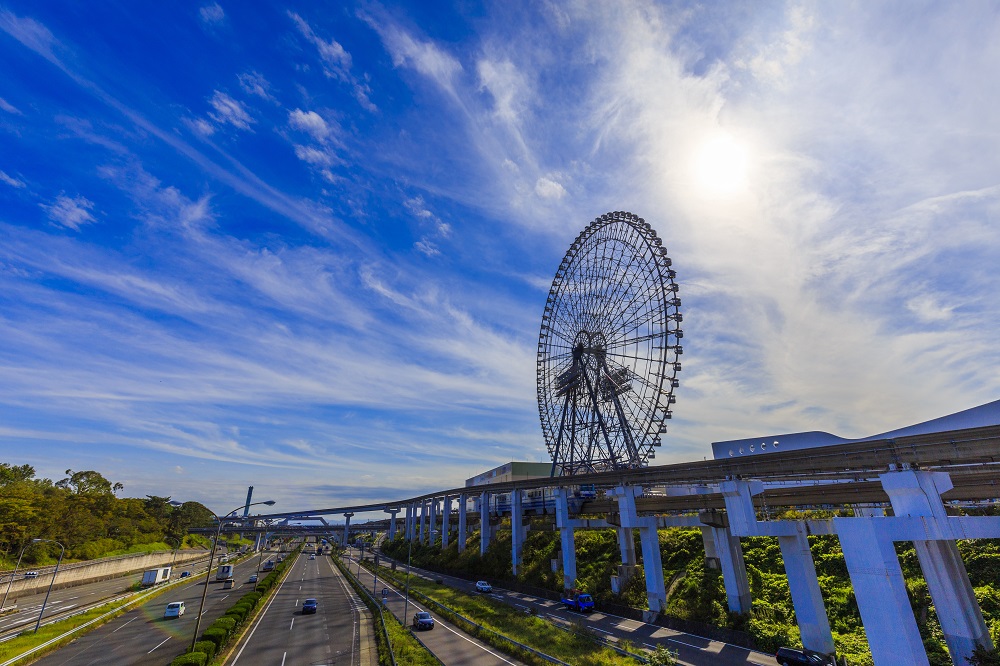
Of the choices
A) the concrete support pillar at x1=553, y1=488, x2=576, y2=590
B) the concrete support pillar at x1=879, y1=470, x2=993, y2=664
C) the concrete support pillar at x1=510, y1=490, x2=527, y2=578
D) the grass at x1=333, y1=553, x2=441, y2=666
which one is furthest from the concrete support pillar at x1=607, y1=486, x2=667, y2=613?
the concrete support pillar at x1=510, y1=490, x2=527, y2=578

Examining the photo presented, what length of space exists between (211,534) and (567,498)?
622 ft

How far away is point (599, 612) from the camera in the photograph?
128 feet

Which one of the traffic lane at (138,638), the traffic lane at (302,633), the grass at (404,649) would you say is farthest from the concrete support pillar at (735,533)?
the traffic lane at (138,638)

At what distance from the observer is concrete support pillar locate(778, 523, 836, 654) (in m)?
25.3

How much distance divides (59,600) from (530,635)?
56.0m

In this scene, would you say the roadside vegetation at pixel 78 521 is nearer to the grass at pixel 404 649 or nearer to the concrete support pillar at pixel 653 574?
the grass at pixel 404 649

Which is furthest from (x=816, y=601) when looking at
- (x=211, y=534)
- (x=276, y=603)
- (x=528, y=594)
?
(x=211, y=534)

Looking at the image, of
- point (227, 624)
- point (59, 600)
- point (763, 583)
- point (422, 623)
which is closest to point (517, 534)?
point (422, 623)

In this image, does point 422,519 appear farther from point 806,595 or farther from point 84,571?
point 806,595

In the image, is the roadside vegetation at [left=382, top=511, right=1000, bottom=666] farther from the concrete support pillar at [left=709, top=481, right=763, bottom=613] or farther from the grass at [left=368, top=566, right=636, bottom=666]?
the grass at [left=368, top=566, right=636, bottom=666]

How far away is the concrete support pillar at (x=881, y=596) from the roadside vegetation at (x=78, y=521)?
90701 mm

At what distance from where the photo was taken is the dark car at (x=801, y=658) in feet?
73.7

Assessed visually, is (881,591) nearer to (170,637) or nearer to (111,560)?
(170,637)

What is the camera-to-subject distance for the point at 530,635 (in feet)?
99.5
